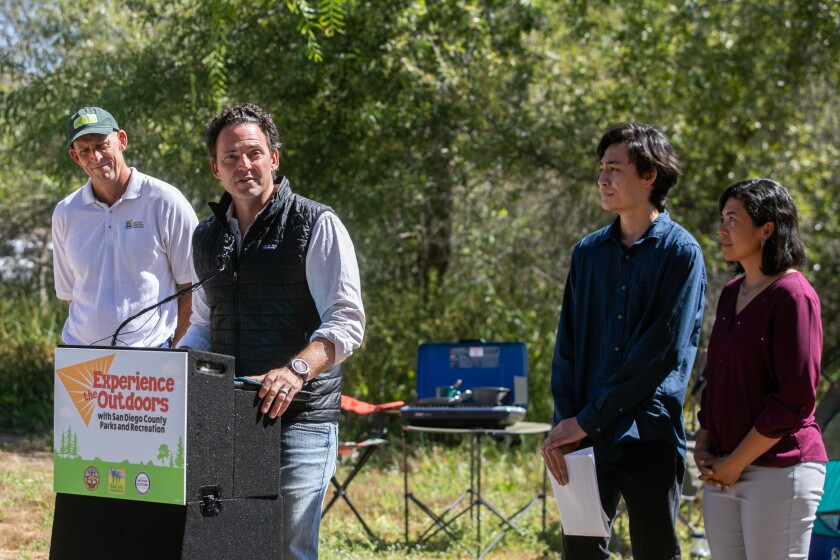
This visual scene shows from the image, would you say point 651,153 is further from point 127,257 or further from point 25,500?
point 25,500

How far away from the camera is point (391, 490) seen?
285 inches

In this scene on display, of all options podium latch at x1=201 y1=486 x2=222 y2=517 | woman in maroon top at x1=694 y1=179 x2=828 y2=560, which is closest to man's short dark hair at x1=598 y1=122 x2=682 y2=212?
woman in maroon top at x1=694 y1=179 x2=828 y2=560

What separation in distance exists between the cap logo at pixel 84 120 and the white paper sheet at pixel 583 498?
89.2 inches

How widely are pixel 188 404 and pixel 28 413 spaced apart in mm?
6951

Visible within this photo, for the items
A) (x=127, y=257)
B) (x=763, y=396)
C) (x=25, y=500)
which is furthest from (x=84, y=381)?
(x=25, y=500)

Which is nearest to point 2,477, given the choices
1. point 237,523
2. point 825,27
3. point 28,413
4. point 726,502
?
point 28,413

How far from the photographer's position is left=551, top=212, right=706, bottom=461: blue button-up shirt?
119 inches

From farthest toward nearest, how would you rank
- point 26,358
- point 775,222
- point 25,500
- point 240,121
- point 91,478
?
point 26,358
point 25,500
point 775,222
point 240,121
point 91,478

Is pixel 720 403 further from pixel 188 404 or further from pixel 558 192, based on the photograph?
pixel 558 192

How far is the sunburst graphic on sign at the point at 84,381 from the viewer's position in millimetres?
2581

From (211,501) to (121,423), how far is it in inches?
11.8

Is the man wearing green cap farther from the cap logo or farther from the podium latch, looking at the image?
the podium latch

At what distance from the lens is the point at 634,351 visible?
9.96ft

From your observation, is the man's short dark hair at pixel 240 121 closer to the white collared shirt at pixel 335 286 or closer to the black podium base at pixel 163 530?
the white collared shirt at pixel 335 286
